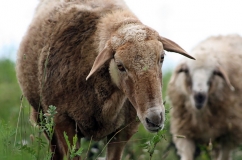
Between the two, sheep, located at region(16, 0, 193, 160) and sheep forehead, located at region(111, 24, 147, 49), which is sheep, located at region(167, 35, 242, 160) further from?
sheep forehead, located at region(111, 24, 147, 49)

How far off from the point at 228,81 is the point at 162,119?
13.0ft

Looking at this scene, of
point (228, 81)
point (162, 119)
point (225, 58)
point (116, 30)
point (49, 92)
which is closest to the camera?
point (162, 119)

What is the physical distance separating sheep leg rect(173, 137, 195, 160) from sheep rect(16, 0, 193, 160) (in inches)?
118

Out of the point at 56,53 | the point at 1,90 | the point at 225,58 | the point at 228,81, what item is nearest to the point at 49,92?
the point at 56,53

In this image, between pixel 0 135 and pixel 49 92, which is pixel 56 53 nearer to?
pixel 49 92

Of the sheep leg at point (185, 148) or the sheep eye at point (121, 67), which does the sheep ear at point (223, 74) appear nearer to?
the sheep leg at point (185, 148)

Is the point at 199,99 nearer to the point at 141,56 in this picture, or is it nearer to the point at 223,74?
the point at 223,74

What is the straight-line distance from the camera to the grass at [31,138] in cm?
379

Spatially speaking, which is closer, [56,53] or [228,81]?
[56,53]

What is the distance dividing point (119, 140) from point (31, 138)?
40.2 inches

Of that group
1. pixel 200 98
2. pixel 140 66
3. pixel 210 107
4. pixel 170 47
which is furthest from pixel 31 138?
pixel 210 107

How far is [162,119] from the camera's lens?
3805 millimetres

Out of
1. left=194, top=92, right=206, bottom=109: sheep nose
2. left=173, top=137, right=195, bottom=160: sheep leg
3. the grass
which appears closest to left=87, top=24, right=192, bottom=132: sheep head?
the grass

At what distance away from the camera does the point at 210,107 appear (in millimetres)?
8000
